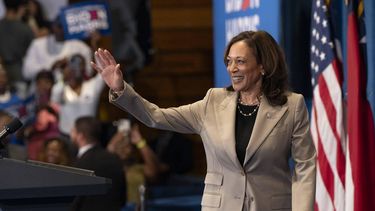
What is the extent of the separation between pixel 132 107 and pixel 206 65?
28.1 feet

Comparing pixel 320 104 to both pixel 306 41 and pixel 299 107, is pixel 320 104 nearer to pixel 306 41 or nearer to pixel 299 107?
pixel 306 41

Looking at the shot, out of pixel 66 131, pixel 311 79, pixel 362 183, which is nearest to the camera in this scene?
pixel 362 183

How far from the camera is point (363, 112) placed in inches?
262

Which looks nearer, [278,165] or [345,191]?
[278,165]

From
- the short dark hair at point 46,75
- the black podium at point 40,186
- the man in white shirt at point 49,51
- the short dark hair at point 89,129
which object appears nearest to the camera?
the black podium at point 40,186

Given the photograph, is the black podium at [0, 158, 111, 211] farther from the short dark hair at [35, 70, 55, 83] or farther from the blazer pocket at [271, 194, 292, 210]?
the short dark hair at [35, 70, 55, 83]

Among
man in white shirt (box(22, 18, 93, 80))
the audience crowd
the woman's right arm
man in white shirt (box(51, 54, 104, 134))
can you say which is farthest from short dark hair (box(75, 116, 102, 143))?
man in white shirt (box(22, 18, 93, 80))

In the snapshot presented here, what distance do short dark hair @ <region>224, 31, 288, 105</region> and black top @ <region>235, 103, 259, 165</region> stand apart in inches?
4.2

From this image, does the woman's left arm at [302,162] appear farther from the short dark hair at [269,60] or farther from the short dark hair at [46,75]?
the short dark hair at [46,75]

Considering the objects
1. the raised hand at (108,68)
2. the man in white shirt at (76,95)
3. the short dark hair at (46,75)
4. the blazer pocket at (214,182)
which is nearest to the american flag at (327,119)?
the blazer pocket at (214,182)

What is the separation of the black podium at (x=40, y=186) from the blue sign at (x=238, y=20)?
3534 millimetres

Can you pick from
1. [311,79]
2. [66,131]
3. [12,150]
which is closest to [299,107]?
[311,79]

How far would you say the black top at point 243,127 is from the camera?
5.13m

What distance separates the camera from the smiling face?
513cm
